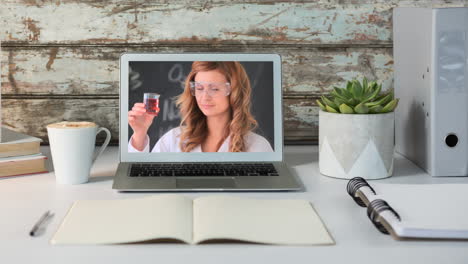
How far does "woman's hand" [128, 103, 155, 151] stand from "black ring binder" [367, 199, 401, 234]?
0.56 meters

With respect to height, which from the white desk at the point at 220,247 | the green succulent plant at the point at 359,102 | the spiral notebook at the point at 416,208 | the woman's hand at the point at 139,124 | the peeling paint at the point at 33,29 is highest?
the peeling paint at the point at 33,29

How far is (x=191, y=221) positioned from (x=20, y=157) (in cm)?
50

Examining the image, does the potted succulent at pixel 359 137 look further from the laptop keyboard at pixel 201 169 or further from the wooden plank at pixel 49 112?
the wooden plank at pixel 49 112

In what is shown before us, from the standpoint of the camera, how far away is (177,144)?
1.30 meters

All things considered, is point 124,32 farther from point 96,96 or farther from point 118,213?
point 118,213

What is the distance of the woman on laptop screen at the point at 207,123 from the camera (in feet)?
4.24

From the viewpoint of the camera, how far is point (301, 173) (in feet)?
4.20

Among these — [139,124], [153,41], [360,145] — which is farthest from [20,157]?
[360,145]

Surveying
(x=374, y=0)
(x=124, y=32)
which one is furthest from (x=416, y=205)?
(x=124, y=32)

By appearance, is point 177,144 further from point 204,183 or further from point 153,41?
point 153,41

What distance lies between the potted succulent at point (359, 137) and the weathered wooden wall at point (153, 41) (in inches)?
14.1

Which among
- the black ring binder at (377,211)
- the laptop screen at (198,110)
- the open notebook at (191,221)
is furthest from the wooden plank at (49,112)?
the black ring binder at (377,211)

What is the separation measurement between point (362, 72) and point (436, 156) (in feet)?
1.37

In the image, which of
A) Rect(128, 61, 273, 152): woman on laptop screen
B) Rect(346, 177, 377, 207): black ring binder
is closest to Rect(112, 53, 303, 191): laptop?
Rect(128, 61, 273, 152): woman on laptop screen
